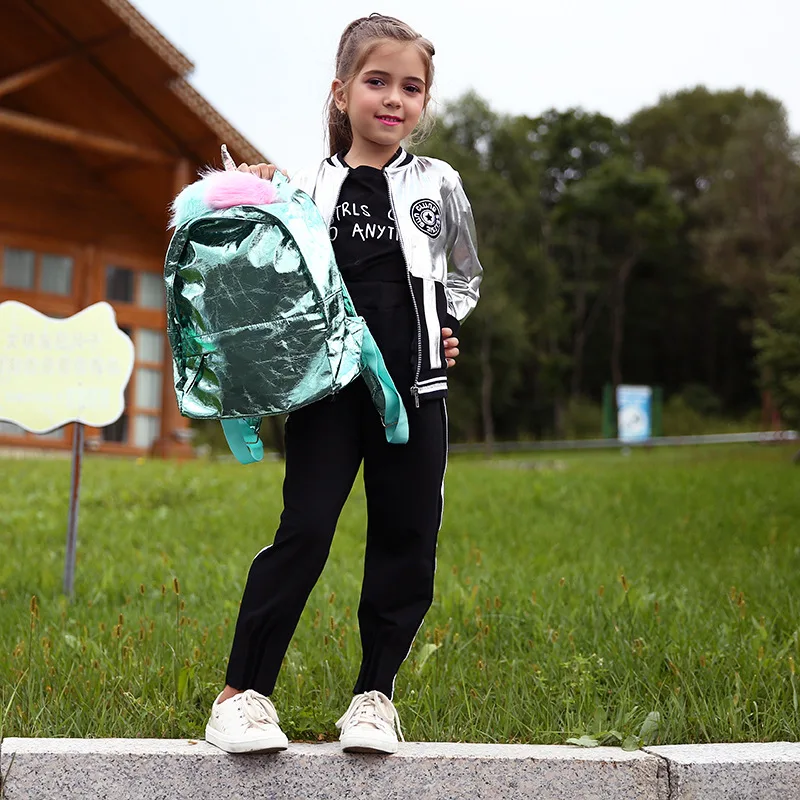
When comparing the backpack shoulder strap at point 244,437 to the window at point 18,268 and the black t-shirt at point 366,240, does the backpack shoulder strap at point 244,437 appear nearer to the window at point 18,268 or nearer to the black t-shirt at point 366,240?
the black t-shirt at point 366,240

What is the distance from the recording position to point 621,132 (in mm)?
52438

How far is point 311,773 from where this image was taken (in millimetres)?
2920

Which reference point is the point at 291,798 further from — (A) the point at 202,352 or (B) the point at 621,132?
(B) the point at 621,132

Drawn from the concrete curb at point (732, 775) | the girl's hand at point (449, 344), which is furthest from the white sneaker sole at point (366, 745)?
the girl's hand at point (449, 344)

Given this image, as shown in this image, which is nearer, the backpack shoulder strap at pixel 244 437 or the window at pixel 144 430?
the backpack shoulder strap at pixel 244 437

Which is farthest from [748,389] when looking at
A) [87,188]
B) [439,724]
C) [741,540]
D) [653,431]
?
[439,724]

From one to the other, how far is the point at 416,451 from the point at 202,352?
641 mm

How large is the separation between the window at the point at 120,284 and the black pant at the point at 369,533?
12.9 metres

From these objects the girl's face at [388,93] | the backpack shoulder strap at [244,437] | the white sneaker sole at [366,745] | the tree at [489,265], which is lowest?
the white sneaker sole at [366,745]

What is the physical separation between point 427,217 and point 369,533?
91 centimetres

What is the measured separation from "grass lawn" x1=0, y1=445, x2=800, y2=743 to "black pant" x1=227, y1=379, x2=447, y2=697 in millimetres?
379

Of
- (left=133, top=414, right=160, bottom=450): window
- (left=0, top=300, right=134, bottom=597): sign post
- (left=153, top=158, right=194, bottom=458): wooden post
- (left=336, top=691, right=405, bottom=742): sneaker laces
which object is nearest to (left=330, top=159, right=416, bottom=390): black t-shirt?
(left=336, top=691, right=405, bottom=742): sneaker laces

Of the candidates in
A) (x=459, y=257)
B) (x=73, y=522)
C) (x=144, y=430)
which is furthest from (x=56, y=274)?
(x=459, y=257)

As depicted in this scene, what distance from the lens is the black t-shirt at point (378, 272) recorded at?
10.1ft
